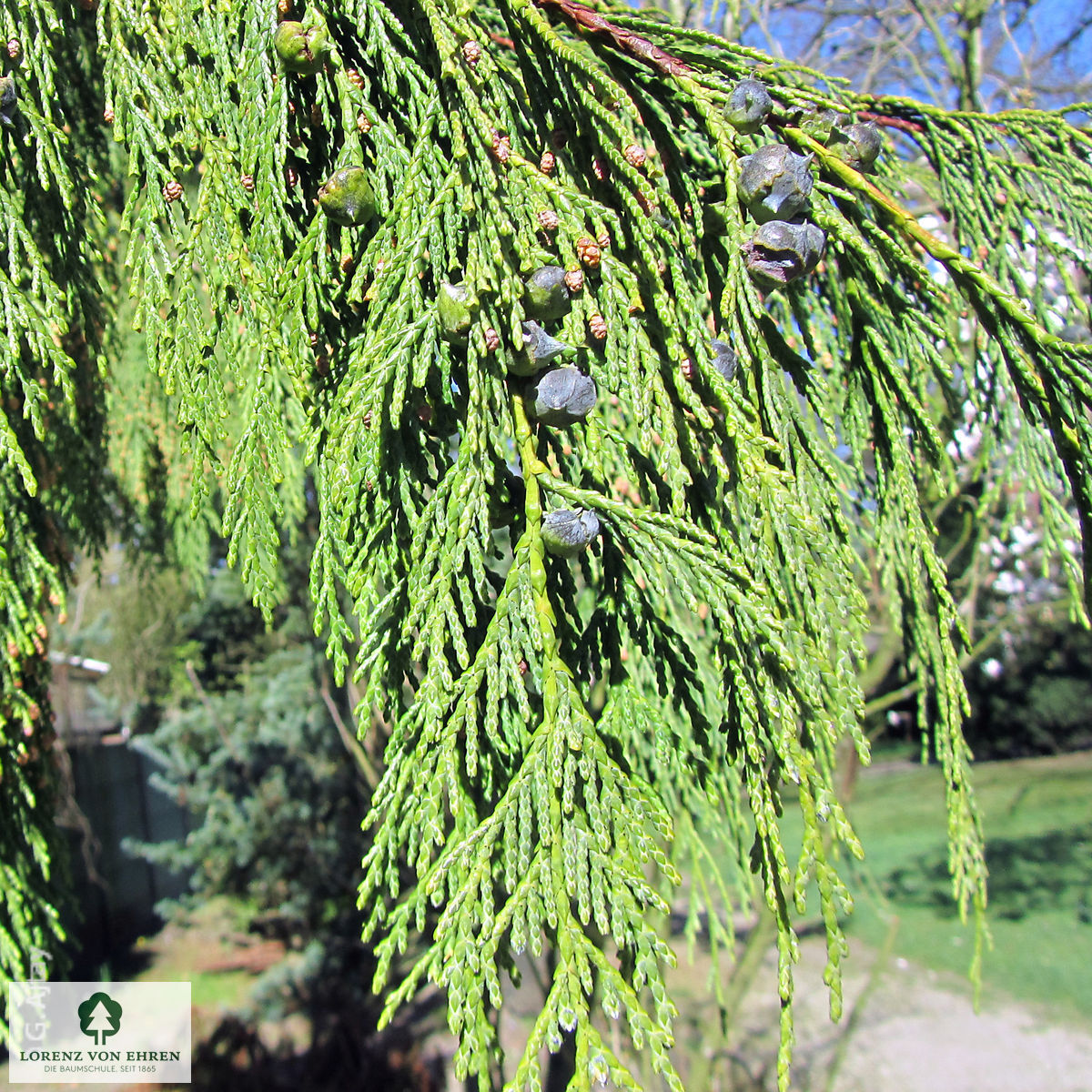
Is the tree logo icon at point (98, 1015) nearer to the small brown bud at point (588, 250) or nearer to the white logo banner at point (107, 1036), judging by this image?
the white logo banner at point (107, 1036)

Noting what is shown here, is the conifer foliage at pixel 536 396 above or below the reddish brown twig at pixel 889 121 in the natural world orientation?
below

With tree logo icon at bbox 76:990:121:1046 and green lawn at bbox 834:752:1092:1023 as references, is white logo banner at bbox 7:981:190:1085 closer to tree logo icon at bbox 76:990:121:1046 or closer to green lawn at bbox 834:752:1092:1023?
tree logo icon at bbox 76:990:121:1046

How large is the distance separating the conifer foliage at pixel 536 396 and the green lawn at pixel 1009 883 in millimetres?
3207

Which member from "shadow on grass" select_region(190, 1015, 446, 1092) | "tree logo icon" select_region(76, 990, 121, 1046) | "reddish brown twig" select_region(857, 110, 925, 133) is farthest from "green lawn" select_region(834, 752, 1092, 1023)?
"tree logo icon" select_region(76, 990, 121, 1046)

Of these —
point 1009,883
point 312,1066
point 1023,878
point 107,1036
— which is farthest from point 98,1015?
point 1023,878

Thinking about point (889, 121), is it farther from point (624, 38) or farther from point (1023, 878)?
point (1023, 878)

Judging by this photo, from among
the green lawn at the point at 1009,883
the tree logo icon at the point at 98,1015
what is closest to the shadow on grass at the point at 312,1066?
the tree logo icon at the point at 98,1015

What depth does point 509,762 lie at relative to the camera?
1.07m

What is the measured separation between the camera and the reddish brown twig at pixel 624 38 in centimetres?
118

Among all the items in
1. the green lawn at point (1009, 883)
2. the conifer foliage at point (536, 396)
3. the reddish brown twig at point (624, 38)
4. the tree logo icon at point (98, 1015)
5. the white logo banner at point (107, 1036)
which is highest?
the reddish brown twig at point (624, 38)

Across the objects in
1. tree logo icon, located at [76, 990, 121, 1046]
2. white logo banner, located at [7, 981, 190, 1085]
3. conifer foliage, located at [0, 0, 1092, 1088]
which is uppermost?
conifer foliage, located at [0, 0, 1092, 1088]

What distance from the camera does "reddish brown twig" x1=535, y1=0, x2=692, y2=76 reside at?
1.18 m

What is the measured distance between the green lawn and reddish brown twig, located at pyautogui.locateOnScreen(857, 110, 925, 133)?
10.5ft

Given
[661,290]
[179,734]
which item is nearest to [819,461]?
[661,290]
